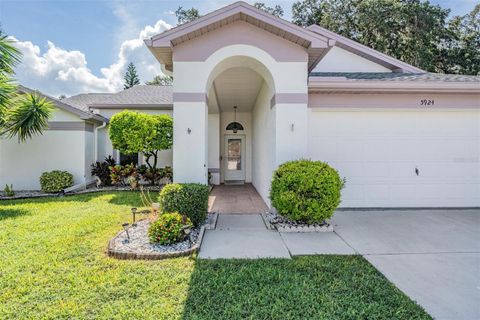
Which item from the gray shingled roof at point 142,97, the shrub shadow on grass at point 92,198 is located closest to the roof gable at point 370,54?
the gray shingled roof at point 142,97

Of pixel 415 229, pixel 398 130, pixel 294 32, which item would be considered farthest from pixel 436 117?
pixel 294 32

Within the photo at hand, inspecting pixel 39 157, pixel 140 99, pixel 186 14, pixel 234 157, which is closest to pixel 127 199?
pixel 39 157

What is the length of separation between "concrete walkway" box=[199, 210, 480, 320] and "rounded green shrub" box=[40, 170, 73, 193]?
7379 mm

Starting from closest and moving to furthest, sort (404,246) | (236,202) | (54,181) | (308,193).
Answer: (404,246)
(308,193)
(236,202)
(54,181)

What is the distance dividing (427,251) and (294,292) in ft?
9.62

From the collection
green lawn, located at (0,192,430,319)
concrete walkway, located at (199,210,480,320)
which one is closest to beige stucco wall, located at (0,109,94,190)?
green lawn, located at (0,192,430,319)

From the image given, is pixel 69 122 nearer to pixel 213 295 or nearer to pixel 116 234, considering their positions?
pixel 116 234

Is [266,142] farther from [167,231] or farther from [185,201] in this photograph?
[167,231]

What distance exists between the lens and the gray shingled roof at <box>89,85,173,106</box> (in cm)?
1240

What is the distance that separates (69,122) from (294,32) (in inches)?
380

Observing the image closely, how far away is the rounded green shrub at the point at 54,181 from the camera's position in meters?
9.82

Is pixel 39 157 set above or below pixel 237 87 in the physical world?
below

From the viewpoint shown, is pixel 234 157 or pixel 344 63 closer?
pixel 344 63

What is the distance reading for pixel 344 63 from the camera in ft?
34.0
